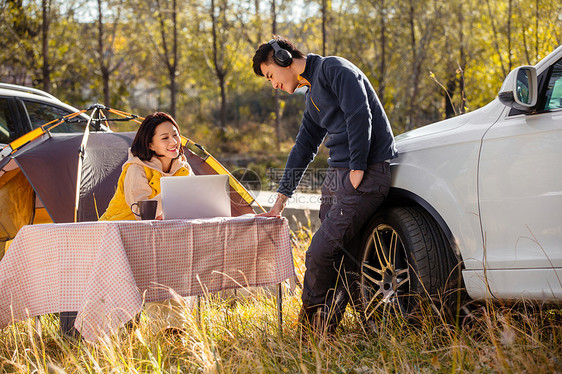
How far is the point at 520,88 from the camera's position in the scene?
283cm

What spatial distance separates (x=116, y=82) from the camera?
20.0 m

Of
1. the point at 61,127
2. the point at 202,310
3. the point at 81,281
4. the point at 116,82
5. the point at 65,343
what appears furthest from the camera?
the point at 116,82

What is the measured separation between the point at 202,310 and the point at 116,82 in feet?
57.9

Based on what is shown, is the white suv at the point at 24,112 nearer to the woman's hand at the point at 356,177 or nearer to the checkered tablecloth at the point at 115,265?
the checkered tablecloth at the point at 115,265

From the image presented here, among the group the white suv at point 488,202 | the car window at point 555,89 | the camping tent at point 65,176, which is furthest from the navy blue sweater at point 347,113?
the camping tent at point 65,176

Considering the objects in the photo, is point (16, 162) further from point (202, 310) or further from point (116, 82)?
point (116, 82)

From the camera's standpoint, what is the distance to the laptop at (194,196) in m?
3.32

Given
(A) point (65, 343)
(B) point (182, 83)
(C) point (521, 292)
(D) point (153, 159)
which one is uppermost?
(B) point (182, 83)

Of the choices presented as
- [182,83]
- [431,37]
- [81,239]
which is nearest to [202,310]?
[81,239]

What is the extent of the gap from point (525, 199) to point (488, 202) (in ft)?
0.62

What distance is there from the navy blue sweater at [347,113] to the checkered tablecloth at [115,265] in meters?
0.62

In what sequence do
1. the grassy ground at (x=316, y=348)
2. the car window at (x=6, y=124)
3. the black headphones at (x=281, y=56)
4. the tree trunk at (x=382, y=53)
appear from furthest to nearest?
1. the tree trunk at (x=382, y=53)
2. the car window at (x=6, y=124)
3. the black headphones at (x=281, y=56)
4. the grassy ground at (x=316, y=348)

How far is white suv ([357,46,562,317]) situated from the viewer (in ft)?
8.82

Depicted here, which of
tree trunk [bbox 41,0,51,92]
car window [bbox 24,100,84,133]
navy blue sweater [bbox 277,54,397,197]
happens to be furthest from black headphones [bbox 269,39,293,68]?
tree trunk [bbox 41,0,51,92]
